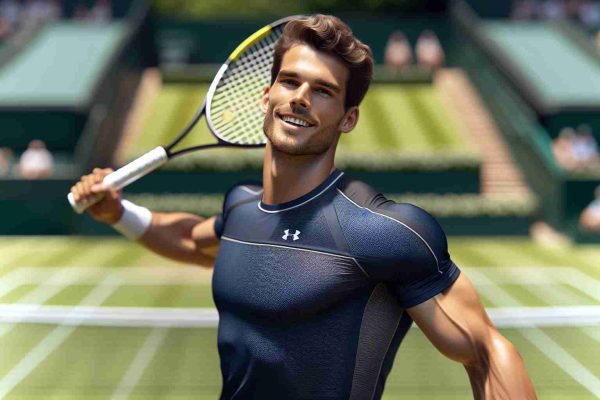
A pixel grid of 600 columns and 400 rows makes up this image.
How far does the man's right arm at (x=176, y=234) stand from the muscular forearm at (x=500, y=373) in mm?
1432

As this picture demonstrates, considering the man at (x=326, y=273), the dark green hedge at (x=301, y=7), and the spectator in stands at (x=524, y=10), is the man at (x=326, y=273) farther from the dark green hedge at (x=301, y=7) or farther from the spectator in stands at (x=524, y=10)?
the dark green hedge at (x=301, y=7)

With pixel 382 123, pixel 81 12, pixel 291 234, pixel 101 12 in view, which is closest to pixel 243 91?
pixel 291 234

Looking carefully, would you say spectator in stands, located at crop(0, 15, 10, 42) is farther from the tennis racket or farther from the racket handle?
the racket handle

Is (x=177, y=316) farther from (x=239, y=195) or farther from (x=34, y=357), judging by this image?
(x=34, y=357)

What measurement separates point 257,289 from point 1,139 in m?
20.4

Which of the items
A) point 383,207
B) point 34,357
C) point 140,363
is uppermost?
point 383,207

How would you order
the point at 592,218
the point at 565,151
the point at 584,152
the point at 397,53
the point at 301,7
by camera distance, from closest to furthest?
the point at 592,218, the point at 565,151, the point at 584,152, the point at 397,53, the point at 301,7

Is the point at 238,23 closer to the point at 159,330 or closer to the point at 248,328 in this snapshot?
the point at 159,330

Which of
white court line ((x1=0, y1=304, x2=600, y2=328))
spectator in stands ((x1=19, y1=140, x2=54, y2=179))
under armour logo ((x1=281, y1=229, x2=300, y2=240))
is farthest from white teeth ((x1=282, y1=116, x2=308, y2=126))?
spectator in stands ((x1=19, y1=140, x2=54, y2=179))

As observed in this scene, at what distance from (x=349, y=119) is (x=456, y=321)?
0.91 metres

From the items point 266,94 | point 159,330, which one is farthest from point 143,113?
point 266,94

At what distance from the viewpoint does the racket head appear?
399cm

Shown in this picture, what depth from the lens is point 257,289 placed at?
316 centimetres

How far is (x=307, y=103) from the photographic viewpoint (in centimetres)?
315
